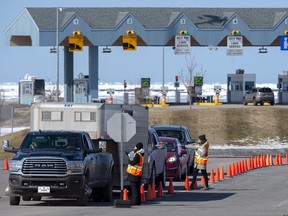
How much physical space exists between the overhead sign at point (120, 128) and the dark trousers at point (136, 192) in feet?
3.90

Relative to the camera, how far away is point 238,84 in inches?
3644

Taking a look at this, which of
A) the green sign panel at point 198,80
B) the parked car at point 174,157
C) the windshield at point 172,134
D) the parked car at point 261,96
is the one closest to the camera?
the parked car at point 174,157

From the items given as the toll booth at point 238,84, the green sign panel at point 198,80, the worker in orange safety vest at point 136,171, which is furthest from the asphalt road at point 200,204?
the toll booth at point 238,84

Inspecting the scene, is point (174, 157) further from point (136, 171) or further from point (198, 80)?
point (198, 80)

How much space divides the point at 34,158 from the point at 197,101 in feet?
216

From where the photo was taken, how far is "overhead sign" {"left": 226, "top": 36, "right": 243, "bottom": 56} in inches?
2904

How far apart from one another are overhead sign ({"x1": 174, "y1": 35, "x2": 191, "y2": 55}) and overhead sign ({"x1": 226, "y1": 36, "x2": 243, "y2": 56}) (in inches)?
123

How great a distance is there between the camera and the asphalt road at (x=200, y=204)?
76.8 feet

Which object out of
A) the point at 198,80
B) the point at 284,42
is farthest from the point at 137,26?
the point at 198,80

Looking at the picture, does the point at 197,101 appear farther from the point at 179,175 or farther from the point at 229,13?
the point at 179,175

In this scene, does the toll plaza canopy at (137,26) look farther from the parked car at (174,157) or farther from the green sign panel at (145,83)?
the parked car at (174,157)

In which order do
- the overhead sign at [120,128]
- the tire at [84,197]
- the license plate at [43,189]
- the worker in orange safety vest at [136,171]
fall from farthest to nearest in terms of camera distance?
the overhead sign at [120,128] → the worker in orange safety vest at [136,171] → the tire at [84,197] → the license plate at [43,189]

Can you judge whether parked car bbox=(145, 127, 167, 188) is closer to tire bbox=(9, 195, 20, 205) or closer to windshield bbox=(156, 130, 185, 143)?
windshield bbox=(156, 130, 185, 143)

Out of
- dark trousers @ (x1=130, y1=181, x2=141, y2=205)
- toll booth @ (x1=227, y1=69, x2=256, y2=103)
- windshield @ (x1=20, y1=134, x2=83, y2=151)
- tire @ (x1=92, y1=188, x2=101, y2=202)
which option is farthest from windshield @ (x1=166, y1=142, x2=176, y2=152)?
toll booth @ (x1=227, y1=69, x2=256, y2=103)
